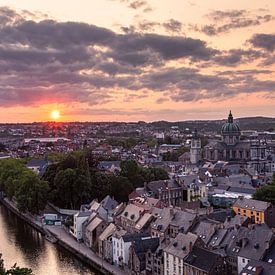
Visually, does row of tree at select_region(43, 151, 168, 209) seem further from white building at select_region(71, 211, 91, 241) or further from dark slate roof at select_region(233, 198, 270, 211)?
dark slate roof at select_region(233, 198, 270, 211)

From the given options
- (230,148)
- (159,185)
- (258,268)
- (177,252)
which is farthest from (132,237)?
(230,148)

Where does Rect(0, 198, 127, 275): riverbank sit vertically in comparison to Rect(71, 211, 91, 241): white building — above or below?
below

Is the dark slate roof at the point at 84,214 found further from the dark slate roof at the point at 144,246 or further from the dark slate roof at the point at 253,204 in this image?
the dark slate roof at the point at 253,204

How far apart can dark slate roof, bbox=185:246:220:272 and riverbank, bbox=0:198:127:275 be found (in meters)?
6.30

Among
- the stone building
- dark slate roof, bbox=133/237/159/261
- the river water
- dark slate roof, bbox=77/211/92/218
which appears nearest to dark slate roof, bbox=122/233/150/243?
dark slate roof, bbox=133/237/159/261

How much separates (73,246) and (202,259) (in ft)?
50.7

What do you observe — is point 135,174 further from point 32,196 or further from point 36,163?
point 36,163

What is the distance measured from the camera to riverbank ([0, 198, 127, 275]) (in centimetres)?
3625

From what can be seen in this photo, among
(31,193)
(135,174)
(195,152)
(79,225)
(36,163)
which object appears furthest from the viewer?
(195,152)

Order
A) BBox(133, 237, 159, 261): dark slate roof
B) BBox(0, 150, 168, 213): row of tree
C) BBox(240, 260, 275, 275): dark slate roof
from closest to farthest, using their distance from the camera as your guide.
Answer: BBox(240, 260, 275, 275): dark slate roof → BBox(133, 237, 159, 261): dark slate roof → BBox(0, 150, 168, 213): row of tree

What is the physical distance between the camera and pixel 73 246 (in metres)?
42.0

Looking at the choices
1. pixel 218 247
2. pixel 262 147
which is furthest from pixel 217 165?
pixel 218 247

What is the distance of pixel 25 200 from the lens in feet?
183

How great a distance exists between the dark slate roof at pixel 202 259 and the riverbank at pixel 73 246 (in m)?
6.30
